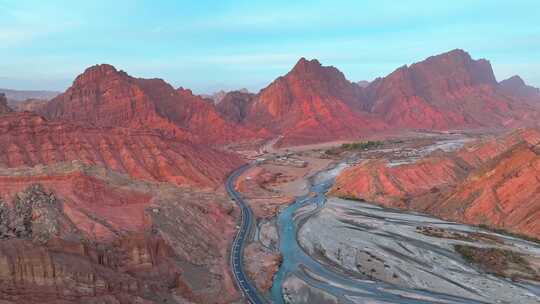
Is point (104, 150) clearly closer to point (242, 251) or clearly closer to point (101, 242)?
point (242, 251)

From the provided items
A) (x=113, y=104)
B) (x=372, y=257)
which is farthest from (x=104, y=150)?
(x=372, y=257)

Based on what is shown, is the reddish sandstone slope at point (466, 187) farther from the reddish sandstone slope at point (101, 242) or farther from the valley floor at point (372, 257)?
the reddish sandstone slope at point (101, 242)

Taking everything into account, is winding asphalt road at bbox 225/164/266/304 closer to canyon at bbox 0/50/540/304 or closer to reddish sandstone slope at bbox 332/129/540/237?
canyon at bbox 0/50/540/304

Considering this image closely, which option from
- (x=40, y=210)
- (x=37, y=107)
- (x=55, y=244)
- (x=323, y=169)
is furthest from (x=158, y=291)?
(x=37, y=107)

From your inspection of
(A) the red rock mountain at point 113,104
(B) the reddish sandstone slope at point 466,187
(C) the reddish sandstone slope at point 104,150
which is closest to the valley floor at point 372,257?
(B) the reddish sandstone slope at point 466,187

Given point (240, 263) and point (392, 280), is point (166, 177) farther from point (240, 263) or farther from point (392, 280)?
point (392, 280)
